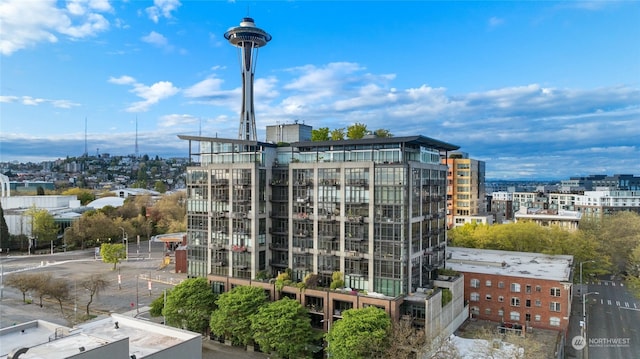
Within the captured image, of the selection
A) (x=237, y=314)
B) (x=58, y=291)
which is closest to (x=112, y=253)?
(x=58, y=291)

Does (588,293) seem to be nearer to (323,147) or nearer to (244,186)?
(323,147)

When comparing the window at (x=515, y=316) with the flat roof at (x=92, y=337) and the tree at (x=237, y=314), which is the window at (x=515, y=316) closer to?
the tree at (x=237, y=314)

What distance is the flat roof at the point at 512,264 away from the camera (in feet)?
216

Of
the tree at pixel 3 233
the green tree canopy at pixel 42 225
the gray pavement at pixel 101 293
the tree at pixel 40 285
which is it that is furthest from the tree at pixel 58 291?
the green tree canopy at pixel 42 225

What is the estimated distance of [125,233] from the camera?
13538 centimetres

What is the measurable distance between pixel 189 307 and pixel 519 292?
152ft

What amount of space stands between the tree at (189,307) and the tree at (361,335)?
784 inches

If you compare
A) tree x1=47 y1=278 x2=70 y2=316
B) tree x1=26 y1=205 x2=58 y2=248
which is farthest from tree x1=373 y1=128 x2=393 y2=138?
tree x1=26 y1=205 x2=58 y2=248

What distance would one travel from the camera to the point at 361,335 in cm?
4459

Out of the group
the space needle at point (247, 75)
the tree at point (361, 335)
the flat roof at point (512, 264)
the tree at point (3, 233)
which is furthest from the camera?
the tree at point (3, 233)

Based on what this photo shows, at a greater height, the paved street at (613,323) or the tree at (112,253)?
the tree at (112,253)

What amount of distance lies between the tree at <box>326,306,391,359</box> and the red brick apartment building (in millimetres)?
25253

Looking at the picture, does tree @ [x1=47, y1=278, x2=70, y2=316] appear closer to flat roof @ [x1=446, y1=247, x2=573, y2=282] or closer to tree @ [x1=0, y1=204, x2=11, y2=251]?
flat roof @ [x1=446, y1=247, x2=573, y2=282]

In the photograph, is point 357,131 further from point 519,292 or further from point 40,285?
point 40,285
